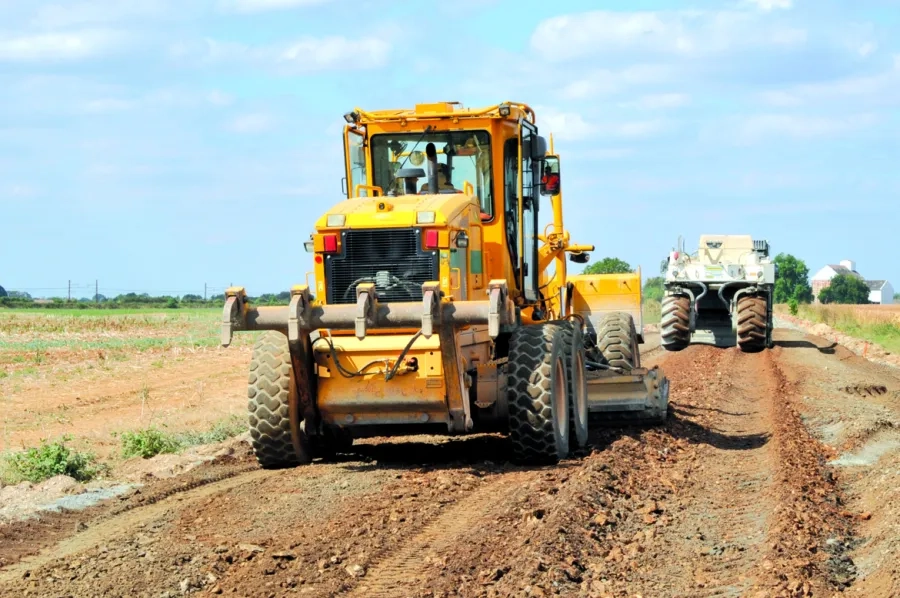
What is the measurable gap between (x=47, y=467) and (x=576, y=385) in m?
5.43

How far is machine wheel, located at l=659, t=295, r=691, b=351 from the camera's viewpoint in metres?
27.9

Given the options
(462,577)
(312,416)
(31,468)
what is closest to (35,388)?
(31,468)

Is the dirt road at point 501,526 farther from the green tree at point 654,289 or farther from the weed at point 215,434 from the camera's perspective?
the green tree at point 654,289

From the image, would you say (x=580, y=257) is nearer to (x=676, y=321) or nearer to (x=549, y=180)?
(x=549, y=180)

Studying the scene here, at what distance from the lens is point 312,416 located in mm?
11227

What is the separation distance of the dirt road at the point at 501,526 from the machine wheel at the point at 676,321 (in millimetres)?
14354

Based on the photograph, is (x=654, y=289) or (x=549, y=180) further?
(x=654, y=289)

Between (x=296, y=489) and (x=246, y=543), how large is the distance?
2126 millimetres

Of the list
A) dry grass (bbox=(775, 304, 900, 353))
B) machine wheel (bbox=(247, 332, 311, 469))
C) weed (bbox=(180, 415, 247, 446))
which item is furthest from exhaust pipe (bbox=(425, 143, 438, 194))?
dry grass (bbox=(775, 304, 900, 353))

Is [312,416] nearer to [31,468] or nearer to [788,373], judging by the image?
[31,468]

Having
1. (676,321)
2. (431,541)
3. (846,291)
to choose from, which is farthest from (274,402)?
(846,291)

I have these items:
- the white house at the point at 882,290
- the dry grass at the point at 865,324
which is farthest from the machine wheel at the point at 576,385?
the white house at the point at 882,290

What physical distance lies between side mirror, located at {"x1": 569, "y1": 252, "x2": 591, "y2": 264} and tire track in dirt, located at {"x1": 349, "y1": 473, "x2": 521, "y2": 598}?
5.46 metres

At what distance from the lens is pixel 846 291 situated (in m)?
130
